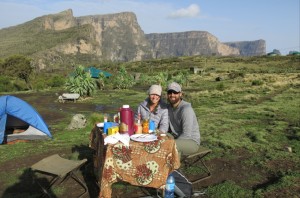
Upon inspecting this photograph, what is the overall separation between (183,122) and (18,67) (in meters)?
51.0

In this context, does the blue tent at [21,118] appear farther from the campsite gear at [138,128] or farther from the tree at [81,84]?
the tree at [81,84]

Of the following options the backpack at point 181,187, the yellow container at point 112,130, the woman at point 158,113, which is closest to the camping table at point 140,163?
the yellow container at point 112,130

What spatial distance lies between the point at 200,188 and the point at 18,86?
42009 mm

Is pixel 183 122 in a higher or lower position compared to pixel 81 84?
higher

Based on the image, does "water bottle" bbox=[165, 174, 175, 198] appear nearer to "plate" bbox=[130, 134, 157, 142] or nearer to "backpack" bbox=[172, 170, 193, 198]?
"backpack" bbox=[172, 170, 193, 198]

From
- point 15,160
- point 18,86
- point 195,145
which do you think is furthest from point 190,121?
point 18,86

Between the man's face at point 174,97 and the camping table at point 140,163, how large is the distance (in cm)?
120

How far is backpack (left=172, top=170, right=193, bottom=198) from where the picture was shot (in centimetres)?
571

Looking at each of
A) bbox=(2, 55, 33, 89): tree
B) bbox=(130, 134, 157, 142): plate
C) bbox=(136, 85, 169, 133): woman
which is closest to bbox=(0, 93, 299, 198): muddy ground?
bbox=(136, 85, 169, 133): woman

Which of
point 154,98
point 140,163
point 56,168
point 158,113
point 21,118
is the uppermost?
point 154,98

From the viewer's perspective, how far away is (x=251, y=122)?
1354 centimetres

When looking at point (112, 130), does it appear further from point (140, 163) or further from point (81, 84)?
point (81, 84)

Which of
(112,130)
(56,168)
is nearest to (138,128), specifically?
(112,130)

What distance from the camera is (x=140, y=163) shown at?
5.10 m
